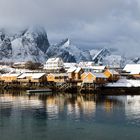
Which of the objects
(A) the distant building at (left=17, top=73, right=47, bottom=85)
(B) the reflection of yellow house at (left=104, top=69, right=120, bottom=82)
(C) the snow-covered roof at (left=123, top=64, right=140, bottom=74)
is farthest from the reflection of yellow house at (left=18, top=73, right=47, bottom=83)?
(C) the snow-covered roof at (left=123, top=64, right=140, bottom=74)

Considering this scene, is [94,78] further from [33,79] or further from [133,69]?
[133,69]

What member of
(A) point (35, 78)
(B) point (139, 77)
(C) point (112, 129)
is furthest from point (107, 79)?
(C) point (112, 129)

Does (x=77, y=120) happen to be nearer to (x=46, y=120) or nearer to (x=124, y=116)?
(x=46, y=120)

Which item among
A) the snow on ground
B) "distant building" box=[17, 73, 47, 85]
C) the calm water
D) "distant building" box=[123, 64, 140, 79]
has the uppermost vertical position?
"distant building" box=[123, 64, 140, 79]

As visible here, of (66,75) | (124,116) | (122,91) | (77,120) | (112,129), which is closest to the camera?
(112,129)

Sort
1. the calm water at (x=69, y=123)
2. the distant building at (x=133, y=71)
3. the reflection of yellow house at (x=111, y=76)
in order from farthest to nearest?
1. the distant building at (x=133, y=71)
2. the reflection of yellow house at (x=111, y=76)
3. the calm water at (x=69, y=123)

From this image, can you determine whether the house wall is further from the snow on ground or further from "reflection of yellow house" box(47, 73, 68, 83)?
the snow on ground

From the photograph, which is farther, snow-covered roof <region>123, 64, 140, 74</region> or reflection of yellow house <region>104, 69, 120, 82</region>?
snow-covered roof <region>123, 64, 140, 74</region>

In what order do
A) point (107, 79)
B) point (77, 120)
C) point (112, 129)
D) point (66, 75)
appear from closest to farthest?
1. point (112, 129)
2. point (77, 120)
3. point (107, 79)
4. point (66, 75)

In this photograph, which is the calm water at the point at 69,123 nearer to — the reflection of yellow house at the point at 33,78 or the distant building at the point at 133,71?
the reflection of yellow house at the point at 33,78

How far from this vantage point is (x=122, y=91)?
67.0 m

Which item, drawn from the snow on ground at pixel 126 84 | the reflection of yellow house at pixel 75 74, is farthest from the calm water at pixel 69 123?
the reflection of yellow house at pixel 75 74

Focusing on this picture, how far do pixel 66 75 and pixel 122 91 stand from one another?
16.2 m

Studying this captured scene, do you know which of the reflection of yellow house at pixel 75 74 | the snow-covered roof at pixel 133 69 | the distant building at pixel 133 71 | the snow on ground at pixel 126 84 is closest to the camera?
the snow on ground at pixel 126 84
